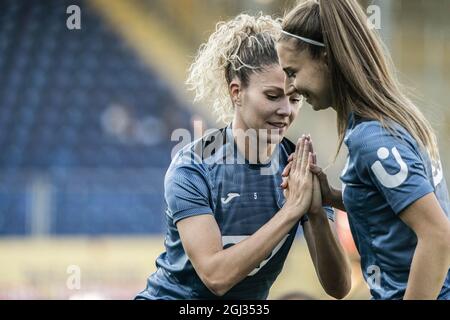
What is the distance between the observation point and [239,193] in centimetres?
224

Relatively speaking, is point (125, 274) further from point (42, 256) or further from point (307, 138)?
point (307, 138)

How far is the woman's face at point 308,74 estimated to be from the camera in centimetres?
177

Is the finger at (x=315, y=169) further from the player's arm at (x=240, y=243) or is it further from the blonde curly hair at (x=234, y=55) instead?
the blonde curly hair at (x=234, y=55)

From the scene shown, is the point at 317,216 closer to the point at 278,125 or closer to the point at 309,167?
the point at 309,167

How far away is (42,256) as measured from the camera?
6.33 metres

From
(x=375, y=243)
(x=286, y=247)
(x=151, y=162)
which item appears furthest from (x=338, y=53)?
(x=151, y=162)

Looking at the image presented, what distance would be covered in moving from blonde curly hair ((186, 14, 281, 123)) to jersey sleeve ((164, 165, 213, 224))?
0.34 metres

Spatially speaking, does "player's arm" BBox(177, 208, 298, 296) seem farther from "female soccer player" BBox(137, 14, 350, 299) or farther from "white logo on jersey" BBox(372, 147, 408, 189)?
"white logo on jersey" BBox(372, 147, 408, 189)

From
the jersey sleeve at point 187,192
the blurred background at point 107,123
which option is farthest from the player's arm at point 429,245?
the blurred background at point 107,123

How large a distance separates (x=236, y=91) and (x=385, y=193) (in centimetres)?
85

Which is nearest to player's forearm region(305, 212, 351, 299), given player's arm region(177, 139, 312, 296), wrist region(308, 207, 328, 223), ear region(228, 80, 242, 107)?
wrist region(308, 207, 328, 223)

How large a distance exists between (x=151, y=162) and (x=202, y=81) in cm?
497

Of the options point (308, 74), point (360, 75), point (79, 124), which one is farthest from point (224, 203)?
point (79, 124)
